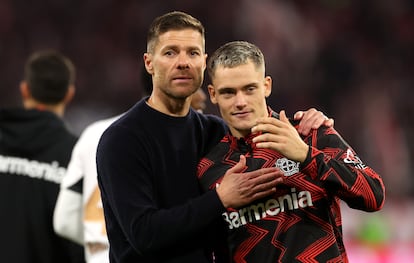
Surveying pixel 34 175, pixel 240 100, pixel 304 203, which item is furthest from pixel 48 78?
pixel 304 203

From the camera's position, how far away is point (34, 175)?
223 inches

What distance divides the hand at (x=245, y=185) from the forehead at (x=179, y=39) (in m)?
0.60

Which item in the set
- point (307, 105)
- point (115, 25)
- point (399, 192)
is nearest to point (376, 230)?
point (399, 192)

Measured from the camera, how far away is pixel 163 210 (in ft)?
12.4

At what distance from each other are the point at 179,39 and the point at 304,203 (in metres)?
0.93

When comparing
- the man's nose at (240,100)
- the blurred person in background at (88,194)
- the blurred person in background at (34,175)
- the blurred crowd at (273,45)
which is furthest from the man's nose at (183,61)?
the blurred crowd at (273,45)

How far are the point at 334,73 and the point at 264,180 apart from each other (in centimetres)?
1034

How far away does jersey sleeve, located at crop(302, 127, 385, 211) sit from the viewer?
366cm

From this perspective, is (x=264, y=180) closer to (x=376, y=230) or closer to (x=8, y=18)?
(x=376, y=230)

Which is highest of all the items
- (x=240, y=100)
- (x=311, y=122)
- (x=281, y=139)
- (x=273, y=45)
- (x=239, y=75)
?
(x=273, y=45)

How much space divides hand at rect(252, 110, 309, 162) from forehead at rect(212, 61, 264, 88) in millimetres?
337

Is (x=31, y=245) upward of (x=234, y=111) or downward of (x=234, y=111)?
downward

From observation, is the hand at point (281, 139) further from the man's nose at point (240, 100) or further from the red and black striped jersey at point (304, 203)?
the man's nose at point (240, 100)

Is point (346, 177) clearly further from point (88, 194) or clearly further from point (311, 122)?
point (88, 194)
